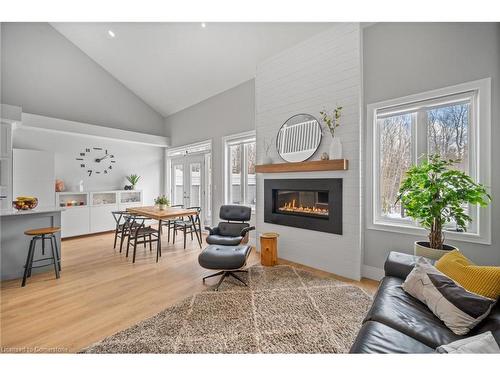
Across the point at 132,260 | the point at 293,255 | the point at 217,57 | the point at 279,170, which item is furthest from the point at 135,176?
the point at 293,255

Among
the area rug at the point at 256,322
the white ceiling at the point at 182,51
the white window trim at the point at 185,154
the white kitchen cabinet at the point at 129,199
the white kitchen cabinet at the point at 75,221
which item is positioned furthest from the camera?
the white kitchen cabinet at the point at 129,199

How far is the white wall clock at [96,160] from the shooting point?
552 cm

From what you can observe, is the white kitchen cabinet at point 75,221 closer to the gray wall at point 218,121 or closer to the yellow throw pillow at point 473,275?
the gray wall at point 218,121

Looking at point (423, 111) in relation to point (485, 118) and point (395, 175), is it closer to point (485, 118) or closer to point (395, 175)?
point (485, 118)

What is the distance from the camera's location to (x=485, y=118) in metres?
2.21

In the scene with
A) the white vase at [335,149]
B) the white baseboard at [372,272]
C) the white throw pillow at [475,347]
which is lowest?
the white baseboard at [372,272]

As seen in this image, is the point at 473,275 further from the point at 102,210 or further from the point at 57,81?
the point at 57,81

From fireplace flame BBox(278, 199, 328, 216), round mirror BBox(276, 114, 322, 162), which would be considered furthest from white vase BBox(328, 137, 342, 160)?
fireplace flame BBox(278, 199, 328, 216)

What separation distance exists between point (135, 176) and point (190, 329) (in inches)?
212

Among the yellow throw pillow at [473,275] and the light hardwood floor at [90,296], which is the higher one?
the yellow throw pillow at [473,275]

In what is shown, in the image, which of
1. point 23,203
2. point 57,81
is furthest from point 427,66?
point 57,81

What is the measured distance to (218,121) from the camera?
514 cm

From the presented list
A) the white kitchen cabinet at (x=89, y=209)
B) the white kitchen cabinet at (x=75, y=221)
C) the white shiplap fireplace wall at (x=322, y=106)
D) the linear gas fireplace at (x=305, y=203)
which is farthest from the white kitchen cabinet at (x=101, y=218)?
the linear gas fireplace at (x=305, y=203)

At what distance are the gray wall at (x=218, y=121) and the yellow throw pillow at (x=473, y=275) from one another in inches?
143
